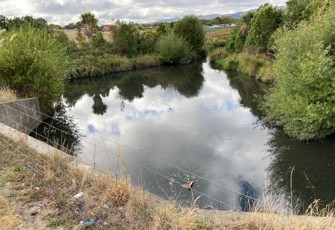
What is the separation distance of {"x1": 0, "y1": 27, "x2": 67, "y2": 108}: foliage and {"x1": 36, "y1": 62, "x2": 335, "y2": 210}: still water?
5.60 ft

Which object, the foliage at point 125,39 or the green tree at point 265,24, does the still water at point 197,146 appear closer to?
the green tree at point 265,24

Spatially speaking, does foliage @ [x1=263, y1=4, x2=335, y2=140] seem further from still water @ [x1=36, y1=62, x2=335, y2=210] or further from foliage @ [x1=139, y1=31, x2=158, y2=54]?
foliage @ [x1=139, y1=31, x2=158, y2=54]

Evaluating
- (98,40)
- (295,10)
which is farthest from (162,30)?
(295,10)

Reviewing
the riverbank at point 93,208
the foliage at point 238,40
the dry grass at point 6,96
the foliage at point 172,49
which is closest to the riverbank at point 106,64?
the foliage at point 172,49

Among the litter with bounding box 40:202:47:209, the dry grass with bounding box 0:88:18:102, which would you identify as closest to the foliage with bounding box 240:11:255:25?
the dry grass with bounding box 0:88:18:102

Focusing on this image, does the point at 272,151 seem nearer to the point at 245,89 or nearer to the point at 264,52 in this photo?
→ the point at 245,89

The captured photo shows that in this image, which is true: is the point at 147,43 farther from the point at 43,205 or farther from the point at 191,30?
the point at 43,205

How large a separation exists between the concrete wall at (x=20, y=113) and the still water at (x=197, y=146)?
146cm

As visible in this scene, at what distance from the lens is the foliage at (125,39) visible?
3358cm

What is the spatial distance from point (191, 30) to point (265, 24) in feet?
42.9

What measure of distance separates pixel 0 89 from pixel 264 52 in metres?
21.5

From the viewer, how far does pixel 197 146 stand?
10.5 meters

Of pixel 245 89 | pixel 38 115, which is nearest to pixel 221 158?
pixel 38 115

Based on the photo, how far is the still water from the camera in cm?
752
